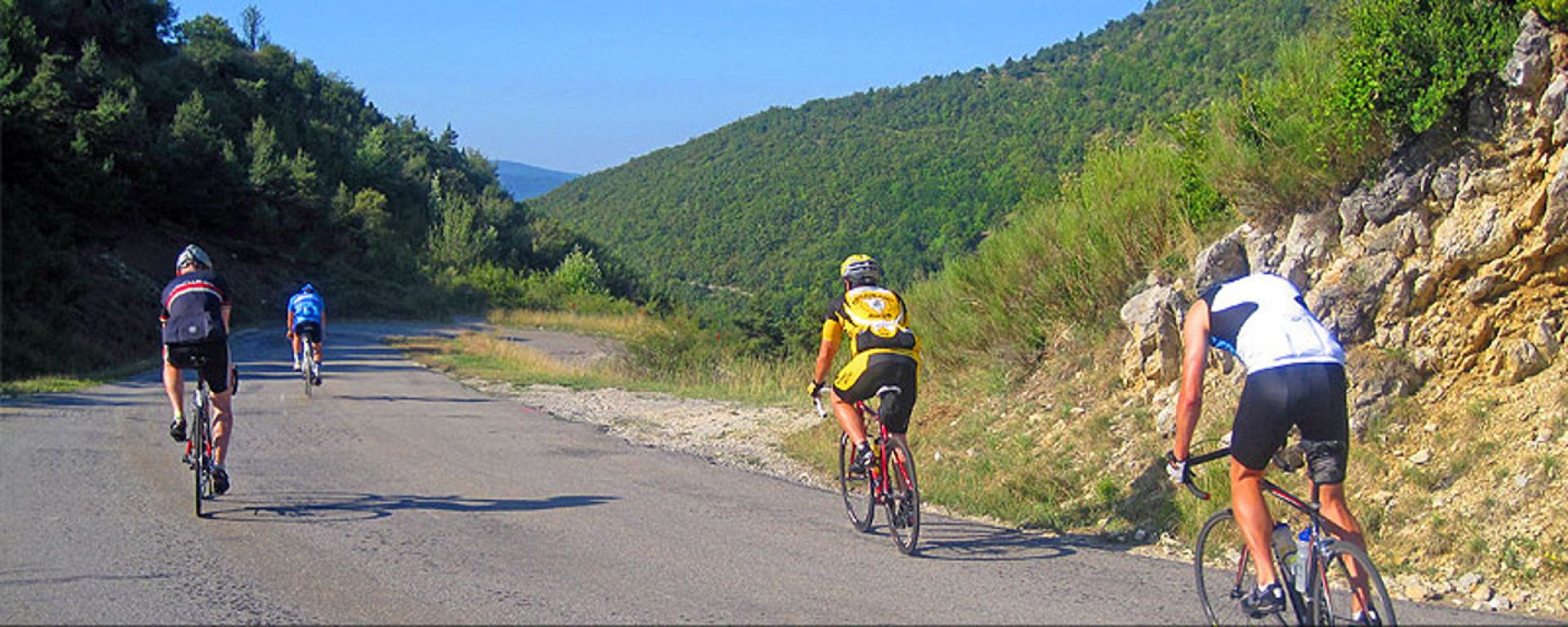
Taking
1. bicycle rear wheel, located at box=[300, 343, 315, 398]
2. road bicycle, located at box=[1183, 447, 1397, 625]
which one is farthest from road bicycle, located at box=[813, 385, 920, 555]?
bicycle rear wheel, located at box=[300, 343, 315, 398]

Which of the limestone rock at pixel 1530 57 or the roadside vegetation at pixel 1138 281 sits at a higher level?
the limestone rock at pixel 1530 57

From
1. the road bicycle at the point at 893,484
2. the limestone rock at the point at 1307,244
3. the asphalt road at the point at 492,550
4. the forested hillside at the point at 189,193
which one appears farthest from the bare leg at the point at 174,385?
the forested hillside at the point at 189,193

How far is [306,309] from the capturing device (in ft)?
62.8

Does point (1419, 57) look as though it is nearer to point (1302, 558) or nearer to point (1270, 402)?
point (1270, 402)

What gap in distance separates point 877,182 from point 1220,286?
52.2 metres

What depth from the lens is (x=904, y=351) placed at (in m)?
7.82

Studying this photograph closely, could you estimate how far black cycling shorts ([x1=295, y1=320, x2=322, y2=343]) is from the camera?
61.9ft

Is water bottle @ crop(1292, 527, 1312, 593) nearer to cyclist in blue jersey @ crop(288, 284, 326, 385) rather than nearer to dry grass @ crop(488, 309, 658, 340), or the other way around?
cyclist in blue jersey @ crop(288, 284, 326, 385)

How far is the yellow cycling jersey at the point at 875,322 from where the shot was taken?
307 inches

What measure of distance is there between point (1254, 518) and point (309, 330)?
16733 mm

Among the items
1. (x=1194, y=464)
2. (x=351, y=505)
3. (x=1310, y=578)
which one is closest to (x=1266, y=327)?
(x=1194, y=464)

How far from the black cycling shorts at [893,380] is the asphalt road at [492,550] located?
850 millimetres

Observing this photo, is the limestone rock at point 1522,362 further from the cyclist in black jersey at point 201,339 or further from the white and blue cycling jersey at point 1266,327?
the cyclist in black jersey at point 201,339

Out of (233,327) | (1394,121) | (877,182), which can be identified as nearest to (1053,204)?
(1394,121)
